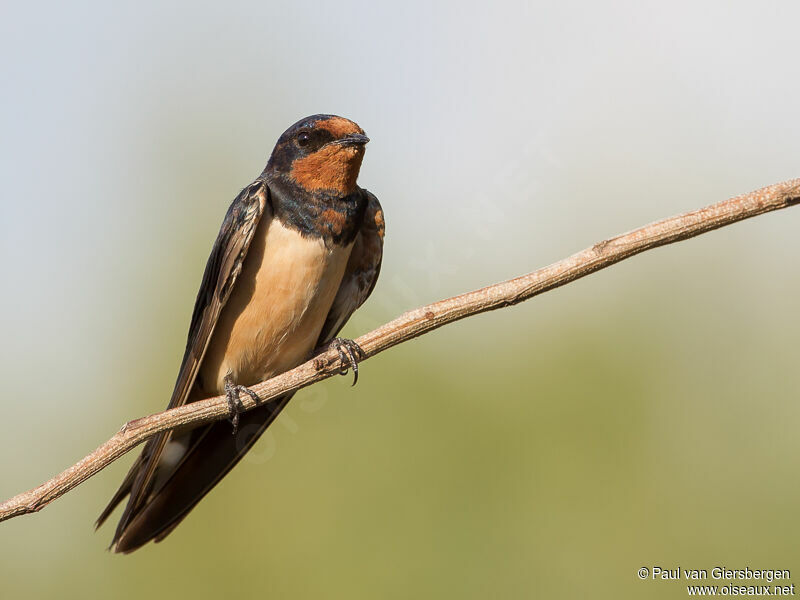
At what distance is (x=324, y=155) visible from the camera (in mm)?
4383

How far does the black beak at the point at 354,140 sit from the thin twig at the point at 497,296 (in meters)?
1.27

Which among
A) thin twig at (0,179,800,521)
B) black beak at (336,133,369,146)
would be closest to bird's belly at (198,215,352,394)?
black beak at (336,133,369,146)

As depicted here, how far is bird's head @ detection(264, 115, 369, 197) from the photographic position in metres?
4.36

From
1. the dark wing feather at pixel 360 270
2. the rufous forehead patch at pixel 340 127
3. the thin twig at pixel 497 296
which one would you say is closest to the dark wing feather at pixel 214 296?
the rufous forehead patch at pixel 340 127

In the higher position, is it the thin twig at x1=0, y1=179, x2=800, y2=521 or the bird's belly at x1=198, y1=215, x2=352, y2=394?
the bird's belly at x1=198, y1=215, x2=352, y2=394

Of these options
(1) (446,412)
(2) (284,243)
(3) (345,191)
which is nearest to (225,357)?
(2) (284,243)

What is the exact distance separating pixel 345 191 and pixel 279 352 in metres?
0.91

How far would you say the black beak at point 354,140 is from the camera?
14.1ft

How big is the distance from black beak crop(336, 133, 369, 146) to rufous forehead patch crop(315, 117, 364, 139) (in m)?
0.04

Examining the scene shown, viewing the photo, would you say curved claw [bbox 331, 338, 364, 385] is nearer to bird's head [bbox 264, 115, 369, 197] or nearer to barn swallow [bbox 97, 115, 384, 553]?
barn swallow [bbox 97, 115, 384, 553]

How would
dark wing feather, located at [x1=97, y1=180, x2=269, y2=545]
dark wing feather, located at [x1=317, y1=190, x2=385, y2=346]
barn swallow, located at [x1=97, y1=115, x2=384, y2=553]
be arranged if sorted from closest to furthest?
dark wing feather, located at [x1=97, y1=180, x2=269, y2=545] < barn swallow, located at [x1=97, y1=115, x2=384, y2=553] < dark wing feather, located at [x1=317, y1=190, x2=385, y2=346]

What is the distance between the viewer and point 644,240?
9.45 ft

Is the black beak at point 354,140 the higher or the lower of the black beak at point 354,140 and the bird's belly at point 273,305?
the higher

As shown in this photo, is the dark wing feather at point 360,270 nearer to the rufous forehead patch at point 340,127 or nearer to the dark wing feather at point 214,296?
the rufous forehead patch at point 340,127
